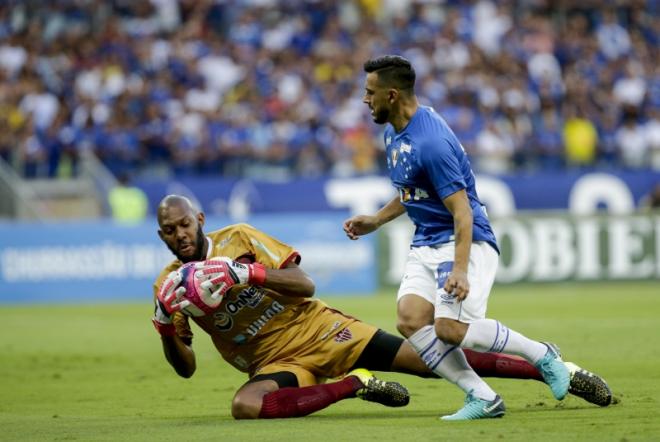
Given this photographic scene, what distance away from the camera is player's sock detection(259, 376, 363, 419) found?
757 centimetres

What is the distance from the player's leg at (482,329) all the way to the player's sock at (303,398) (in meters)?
0.79

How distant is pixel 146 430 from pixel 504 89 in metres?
20.4

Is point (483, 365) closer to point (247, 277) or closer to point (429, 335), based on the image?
point (429, 335)

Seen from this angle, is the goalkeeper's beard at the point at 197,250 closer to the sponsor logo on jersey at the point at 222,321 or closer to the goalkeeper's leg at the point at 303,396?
the sponsor logo on jersey at the point at 222,321

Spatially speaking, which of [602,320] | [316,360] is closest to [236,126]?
[602,320]

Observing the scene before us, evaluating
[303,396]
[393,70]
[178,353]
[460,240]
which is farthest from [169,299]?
[393,70]

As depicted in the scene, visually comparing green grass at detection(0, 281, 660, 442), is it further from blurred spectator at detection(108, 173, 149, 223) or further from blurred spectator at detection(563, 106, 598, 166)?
blurred spectator at detection(563, 106, 598, 166)

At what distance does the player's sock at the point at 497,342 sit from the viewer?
717cm

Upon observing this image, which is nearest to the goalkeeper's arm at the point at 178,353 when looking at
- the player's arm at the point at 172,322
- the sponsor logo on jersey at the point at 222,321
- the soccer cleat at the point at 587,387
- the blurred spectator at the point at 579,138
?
the player's arm at the point at 172,322

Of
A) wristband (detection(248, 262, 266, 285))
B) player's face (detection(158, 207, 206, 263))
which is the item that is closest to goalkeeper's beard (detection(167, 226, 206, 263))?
player's face (detection(158, 207, 206, 263))

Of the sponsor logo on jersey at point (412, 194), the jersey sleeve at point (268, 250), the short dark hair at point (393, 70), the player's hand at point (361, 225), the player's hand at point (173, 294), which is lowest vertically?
the player's hand at point (173, 294)

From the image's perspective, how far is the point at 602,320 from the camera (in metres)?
16.0

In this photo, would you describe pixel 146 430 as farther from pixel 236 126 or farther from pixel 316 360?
pixel 236 126

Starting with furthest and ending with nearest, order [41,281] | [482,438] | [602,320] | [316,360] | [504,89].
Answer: [504,89] → [41,281] → [602,320] → [316,360] → [482,438]
